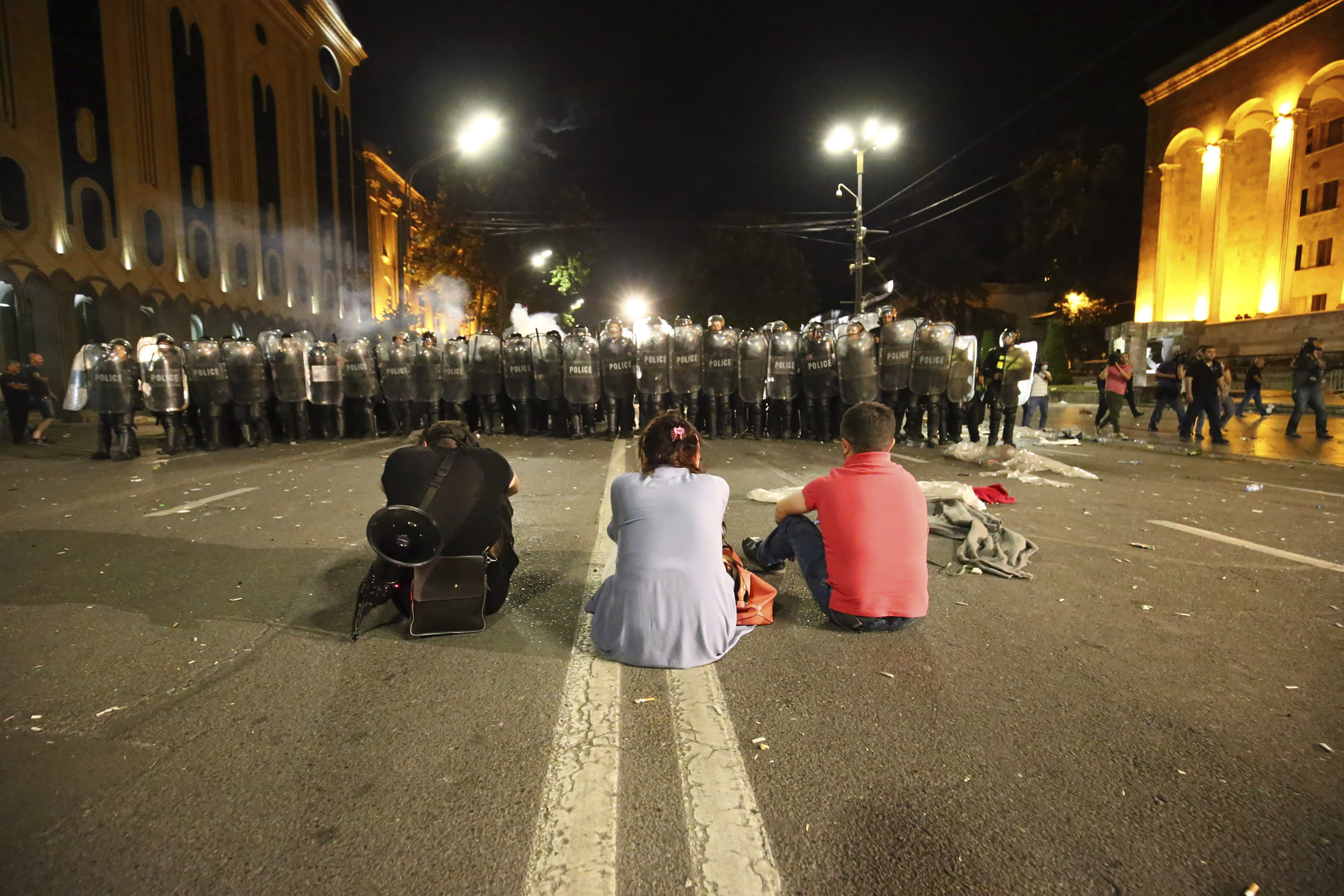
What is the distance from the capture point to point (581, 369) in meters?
13.3

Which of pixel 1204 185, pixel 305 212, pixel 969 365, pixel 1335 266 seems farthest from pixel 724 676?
pixel 1204 185

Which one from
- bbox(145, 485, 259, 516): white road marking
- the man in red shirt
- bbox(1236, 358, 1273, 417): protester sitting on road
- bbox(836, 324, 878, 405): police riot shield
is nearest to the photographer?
the man in red shirt

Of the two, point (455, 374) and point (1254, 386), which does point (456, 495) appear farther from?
point (1254, 386)

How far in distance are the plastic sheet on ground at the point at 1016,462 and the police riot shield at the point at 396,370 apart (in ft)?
31.7

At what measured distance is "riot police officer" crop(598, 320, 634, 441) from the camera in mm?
13273

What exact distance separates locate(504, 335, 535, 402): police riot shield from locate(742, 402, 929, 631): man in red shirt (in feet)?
35.0

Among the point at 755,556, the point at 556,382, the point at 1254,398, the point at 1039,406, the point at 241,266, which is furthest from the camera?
the point at 241,266

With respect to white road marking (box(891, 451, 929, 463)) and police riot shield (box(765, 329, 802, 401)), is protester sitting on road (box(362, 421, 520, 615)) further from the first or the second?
police riot shield (box(765, 329, 802, 401))

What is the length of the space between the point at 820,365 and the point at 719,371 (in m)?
1.80

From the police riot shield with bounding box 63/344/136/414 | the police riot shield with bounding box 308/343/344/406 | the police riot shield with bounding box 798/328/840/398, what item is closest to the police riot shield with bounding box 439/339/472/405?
the police riot shield with bounding box 308/343/344/406

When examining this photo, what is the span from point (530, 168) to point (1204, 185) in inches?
1323

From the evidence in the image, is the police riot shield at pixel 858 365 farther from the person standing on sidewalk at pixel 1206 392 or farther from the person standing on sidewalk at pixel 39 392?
the person standing on sidewalk at pixel 39 392

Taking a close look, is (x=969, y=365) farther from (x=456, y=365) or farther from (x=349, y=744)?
(x=349, y=744)

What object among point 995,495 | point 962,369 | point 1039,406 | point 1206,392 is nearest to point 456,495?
point 995,495
